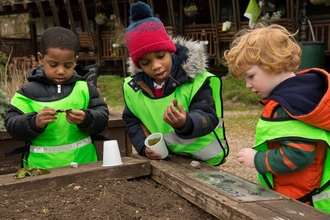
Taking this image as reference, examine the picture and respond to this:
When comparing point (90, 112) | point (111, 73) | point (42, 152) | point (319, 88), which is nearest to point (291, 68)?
point (319, 88)

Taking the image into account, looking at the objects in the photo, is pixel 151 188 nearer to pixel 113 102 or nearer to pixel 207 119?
pixel 207 119

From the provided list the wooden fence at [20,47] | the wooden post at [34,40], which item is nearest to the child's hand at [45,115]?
the wooden fence at [20,47]

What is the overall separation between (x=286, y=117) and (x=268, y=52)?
0.88 ft

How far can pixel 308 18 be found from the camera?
35.9ft

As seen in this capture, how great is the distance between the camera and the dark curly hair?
2146mm

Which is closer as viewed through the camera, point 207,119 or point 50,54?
point 207,119

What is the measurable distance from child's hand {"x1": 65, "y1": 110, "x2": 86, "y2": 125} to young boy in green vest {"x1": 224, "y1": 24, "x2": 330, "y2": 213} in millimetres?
782

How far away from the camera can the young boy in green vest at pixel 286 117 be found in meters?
1.47

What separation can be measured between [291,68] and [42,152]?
1.34m

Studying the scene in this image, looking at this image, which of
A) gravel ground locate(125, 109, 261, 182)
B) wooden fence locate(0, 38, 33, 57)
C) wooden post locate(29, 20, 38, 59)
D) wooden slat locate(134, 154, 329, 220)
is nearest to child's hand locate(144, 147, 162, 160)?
wooden slat locate(134, 154, 329, 220)

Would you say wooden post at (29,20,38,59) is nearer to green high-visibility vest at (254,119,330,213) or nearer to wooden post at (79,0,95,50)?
wooden post at (79,0,95,50)

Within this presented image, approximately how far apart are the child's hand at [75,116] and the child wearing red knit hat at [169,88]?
28 centimetres

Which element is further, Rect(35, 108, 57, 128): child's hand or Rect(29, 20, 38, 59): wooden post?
Rect(29, 20, 38, 59): wooden post

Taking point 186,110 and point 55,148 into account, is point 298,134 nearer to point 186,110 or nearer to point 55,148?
point 186,110
